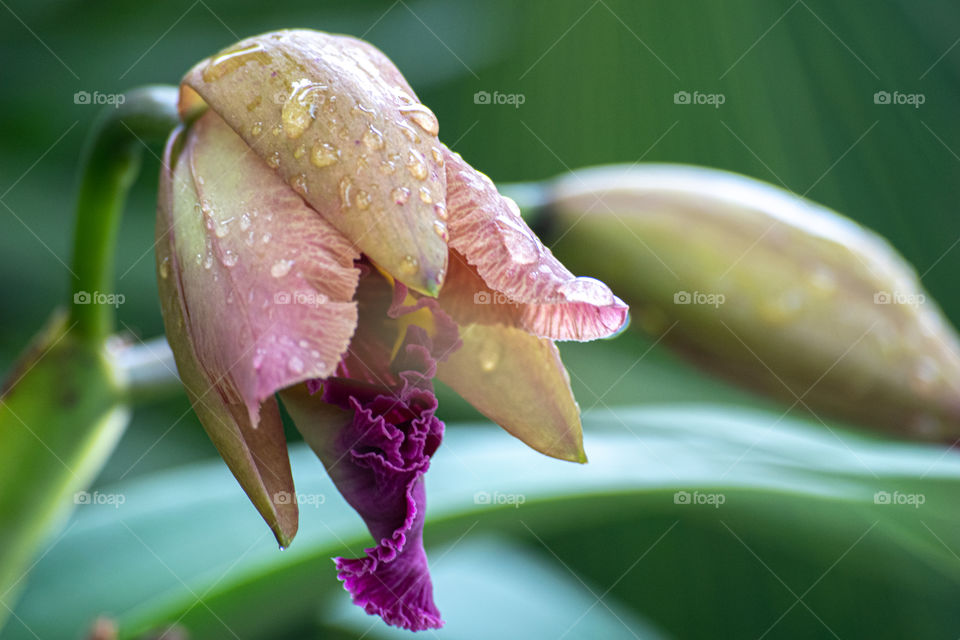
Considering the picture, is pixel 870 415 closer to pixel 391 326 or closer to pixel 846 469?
pixel 846 469

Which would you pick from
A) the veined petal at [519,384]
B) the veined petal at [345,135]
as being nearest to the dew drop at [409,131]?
the veined petal at [345,135]

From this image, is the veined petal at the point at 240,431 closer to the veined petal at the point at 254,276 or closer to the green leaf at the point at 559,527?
the veined petal at the point at 254,276

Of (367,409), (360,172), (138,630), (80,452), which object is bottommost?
(138,630)

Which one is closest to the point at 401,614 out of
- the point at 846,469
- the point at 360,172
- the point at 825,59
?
the point at 360,172

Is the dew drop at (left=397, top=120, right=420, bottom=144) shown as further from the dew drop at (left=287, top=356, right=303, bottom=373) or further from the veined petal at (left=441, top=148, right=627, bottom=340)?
the dew drop at (left=287, top=356, right=303, bottom=373)

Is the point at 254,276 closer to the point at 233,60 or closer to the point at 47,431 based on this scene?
the point at 233,60

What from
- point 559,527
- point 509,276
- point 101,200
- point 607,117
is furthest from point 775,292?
point 607,117

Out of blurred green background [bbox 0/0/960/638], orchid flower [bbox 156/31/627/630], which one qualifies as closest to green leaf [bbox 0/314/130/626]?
orchid flower [bbox 156/31/627/630]
